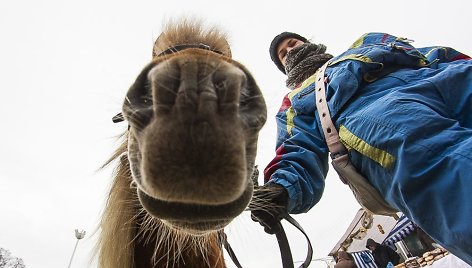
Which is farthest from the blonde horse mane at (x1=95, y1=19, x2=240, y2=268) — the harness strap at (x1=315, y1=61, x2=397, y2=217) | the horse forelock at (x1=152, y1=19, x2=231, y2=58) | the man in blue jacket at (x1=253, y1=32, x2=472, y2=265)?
the harness strap at (x1=315, y1=61, x2=397, y2=217)

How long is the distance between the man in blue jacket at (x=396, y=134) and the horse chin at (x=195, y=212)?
79cm

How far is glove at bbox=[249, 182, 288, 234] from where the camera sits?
1.63m

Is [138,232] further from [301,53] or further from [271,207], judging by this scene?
[301,53]

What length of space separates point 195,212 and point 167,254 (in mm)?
760

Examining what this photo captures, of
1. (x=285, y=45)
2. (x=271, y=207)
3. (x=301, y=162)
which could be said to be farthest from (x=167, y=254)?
(x=285, y=45)

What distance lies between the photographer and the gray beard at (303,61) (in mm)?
2660

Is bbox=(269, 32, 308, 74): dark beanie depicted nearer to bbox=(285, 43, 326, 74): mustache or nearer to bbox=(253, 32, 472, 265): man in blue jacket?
bbox=(285, 43, 326, 74): mustache

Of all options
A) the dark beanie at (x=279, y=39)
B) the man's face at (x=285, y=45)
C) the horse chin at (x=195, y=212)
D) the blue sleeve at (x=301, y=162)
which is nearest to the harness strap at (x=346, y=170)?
the blue sleeve at (x=301, y=162)

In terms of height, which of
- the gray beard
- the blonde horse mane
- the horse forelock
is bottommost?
the blonde horse mane

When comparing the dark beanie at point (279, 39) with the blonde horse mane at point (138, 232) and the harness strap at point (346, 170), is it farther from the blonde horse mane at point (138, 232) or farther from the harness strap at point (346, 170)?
the blonde horse mane at point (138, 232)

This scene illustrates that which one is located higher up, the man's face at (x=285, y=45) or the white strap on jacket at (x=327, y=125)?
the man's face at (x=285, y=45)

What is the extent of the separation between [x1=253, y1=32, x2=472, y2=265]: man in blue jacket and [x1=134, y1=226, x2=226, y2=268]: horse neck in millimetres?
368

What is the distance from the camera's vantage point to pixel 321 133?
2.03 meters

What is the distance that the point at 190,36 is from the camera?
1.64 metres
